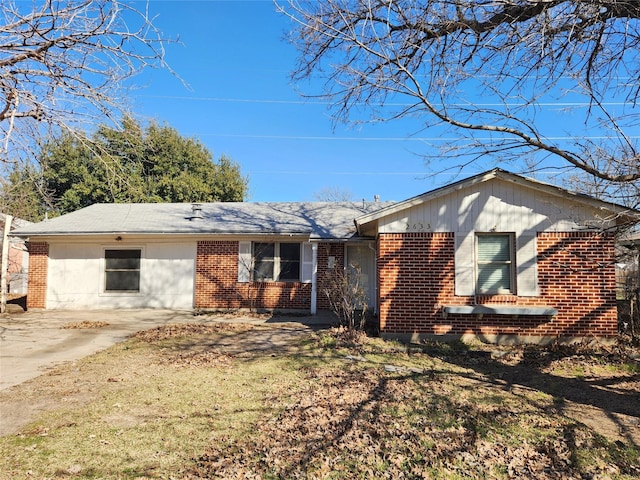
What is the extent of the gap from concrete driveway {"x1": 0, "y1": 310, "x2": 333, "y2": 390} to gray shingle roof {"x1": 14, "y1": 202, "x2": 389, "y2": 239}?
113 inches

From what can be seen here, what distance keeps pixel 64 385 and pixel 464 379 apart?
6129 millimetres

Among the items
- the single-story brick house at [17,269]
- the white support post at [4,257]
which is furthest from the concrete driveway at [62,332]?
the single-story brick house at [17,269]

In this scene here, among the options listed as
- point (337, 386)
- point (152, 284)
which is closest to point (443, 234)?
point (337, 386)

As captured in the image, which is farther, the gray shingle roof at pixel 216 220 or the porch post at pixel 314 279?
the gray shingle roof at pixel 216 220

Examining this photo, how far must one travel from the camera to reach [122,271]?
15109 mm

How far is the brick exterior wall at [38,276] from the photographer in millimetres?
14930

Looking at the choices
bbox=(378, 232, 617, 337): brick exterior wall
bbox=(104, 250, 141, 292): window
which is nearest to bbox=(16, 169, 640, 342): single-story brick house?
bbox=(378, 232, 617, 337): brick exterior wall

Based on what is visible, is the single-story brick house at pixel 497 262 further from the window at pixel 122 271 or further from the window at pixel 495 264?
the window at pixel 122 271

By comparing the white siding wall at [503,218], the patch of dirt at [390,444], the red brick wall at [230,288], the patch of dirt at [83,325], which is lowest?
the patch of dirt at [390,444]

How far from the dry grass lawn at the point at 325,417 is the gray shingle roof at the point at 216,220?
6.73 meters

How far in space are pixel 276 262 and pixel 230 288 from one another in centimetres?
186

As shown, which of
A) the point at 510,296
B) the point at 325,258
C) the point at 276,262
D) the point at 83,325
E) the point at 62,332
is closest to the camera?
the point at 510,296

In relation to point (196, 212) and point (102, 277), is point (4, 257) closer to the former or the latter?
point (102, 277)

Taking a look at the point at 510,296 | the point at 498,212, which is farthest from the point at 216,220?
the point at 510,296
